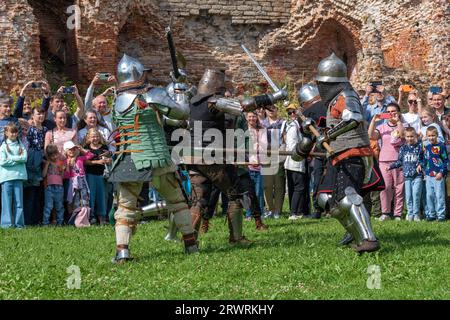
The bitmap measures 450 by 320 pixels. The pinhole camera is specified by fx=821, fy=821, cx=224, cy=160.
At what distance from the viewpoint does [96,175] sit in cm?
1146

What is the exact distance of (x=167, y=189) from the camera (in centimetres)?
768

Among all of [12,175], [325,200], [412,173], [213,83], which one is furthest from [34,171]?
[412,173]

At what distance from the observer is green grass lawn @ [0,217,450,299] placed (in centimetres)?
607

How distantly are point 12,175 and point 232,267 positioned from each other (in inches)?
181

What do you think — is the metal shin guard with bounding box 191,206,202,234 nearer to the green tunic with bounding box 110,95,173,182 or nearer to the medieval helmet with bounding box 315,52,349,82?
the green tunic with bounding box 110,95,173,182

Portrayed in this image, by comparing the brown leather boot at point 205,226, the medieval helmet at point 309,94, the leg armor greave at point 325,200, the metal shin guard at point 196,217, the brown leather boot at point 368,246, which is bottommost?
the brown leather boot at point 205,226

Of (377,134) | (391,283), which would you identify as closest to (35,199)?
(377,134)

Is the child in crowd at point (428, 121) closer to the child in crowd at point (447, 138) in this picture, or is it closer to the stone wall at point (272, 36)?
the child in crowd at point (447, 138)

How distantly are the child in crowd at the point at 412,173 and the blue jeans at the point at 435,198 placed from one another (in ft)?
0.46

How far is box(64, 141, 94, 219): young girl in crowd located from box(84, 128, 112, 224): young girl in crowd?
0.17 metres

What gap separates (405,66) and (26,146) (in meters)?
11.9

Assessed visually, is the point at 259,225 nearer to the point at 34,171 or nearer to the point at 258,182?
the point at 258,182

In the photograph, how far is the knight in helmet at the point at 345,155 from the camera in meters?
7.52

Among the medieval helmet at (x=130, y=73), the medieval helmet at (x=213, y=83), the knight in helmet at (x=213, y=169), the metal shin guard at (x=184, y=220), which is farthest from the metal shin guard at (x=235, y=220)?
the medieval helmet at (x=130, y=73)
